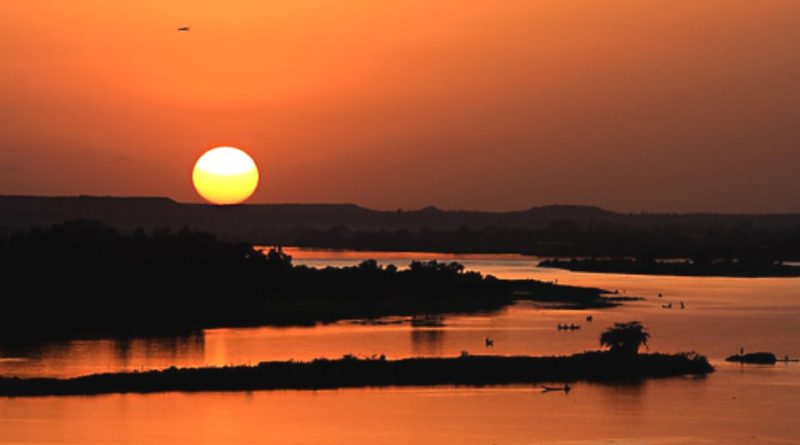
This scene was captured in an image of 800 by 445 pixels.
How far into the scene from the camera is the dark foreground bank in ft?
160

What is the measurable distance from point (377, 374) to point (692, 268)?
313 feet

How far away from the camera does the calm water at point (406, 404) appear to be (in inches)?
1631

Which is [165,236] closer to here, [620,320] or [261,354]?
[620,320]

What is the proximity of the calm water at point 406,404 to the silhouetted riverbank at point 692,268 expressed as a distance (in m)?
67.3

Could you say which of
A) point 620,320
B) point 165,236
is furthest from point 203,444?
point 165,236

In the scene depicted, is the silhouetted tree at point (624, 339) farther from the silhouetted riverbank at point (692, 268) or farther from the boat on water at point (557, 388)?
the silhouetted riverbank at point (692, 268)

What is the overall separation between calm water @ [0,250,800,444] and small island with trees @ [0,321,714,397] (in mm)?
1092

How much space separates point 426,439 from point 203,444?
19.2 feet

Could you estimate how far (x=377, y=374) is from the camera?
5125 centimetres

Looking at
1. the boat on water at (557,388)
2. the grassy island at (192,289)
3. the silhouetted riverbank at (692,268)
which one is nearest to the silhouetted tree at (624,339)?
the boat on water at (557,388)

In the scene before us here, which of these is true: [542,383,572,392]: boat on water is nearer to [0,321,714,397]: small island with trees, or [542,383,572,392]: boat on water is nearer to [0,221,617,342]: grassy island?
[0,321,714,397]: small island with trees

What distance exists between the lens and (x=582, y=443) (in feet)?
132

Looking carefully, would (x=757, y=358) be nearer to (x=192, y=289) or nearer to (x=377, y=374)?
(x=377, y=374)

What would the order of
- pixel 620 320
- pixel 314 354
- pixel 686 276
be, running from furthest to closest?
pixel 686 276 → pixel 620 320 → pixel 314 354
